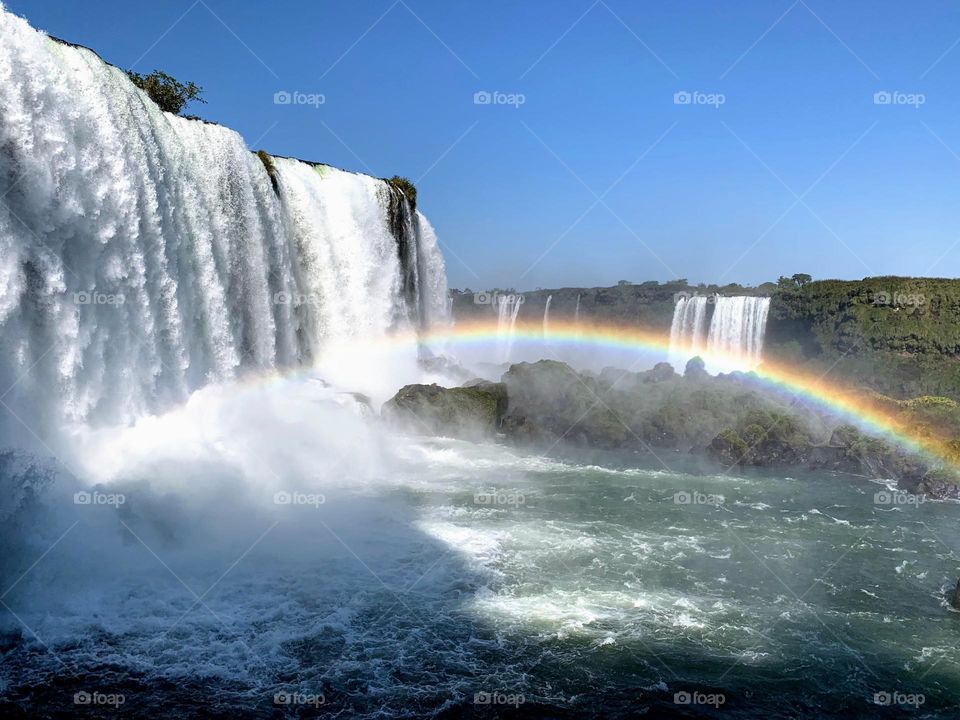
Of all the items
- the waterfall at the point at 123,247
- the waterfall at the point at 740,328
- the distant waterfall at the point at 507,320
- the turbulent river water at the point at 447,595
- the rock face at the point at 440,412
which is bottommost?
the turbulent river water at the point at 447,595

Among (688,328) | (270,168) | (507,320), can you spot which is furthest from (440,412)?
(507,320)

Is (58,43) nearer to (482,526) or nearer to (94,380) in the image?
(94,380)

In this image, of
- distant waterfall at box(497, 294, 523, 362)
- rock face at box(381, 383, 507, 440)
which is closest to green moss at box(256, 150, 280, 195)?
rock face at box(381, 383, 507, 440)

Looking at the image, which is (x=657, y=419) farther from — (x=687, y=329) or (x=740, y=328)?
(x=687, y=329)

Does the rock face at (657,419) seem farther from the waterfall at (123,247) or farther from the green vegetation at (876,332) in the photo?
the waterfall at (123,247)

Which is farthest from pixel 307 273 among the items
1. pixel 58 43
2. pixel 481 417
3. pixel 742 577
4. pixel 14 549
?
pixel 742 577

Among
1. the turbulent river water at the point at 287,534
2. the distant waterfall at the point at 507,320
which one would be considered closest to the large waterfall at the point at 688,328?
the distant waterfall at the point at 507,320
